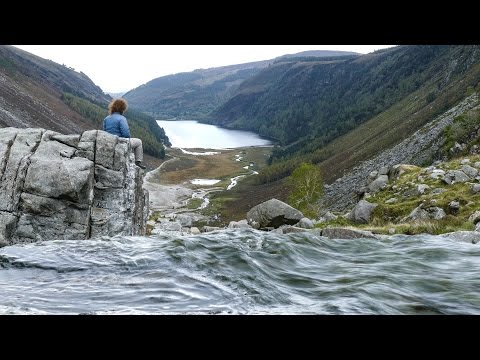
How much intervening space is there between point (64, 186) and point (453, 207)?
841 inches

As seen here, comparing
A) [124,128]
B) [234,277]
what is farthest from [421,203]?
[234,277]

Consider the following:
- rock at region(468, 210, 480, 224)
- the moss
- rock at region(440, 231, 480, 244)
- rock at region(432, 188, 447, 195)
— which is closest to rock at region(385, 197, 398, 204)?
rock at region(432, 188, 447, 195)

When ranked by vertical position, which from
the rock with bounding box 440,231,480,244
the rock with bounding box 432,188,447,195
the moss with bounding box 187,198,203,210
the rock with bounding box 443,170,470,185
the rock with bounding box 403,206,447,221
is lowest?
the moss with bounding box 187,198,203,210

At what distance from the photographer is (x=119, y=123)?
70.5 feet

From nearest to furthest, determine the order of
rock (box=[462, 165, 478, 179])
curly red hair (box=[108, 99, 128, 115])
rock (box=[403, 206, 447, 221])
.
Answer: curly red hair (box=[108, 99, 128, 115]) < rock (box=[403, 206, 447, 221]) < rock (box=[462, 165, 478, 179])

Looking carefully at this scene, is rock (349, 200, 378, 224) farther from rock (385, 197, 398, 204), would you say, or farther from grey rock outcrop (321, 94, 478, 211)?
grey rock outcrop (321, 94, 478, 211)

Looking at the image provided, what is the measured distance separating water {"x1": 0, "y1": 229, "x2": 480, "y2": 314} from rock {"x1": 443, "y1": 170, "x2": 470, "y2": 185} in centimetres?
1792

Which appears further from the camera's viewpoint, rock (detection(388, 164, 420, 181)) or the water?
rock (detection(388, 164, 420, 181))

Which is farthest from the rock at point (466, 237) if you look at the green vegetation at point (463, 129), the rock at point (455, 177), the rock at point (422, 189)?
the green vegetation at point (463, 129)

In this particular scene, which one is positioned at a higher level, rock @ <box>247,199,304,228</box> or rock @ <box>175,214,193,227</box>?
rock @ <box>247,199,304,228</box>

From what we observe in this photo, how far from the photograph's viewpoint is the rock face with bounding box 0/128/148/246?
726 inches

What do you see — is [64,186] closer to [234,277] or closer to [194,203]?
[234,277]

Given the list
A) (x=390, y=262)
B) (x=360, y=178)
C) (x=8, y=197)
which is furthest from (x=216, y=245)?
(x=360, y=178)
